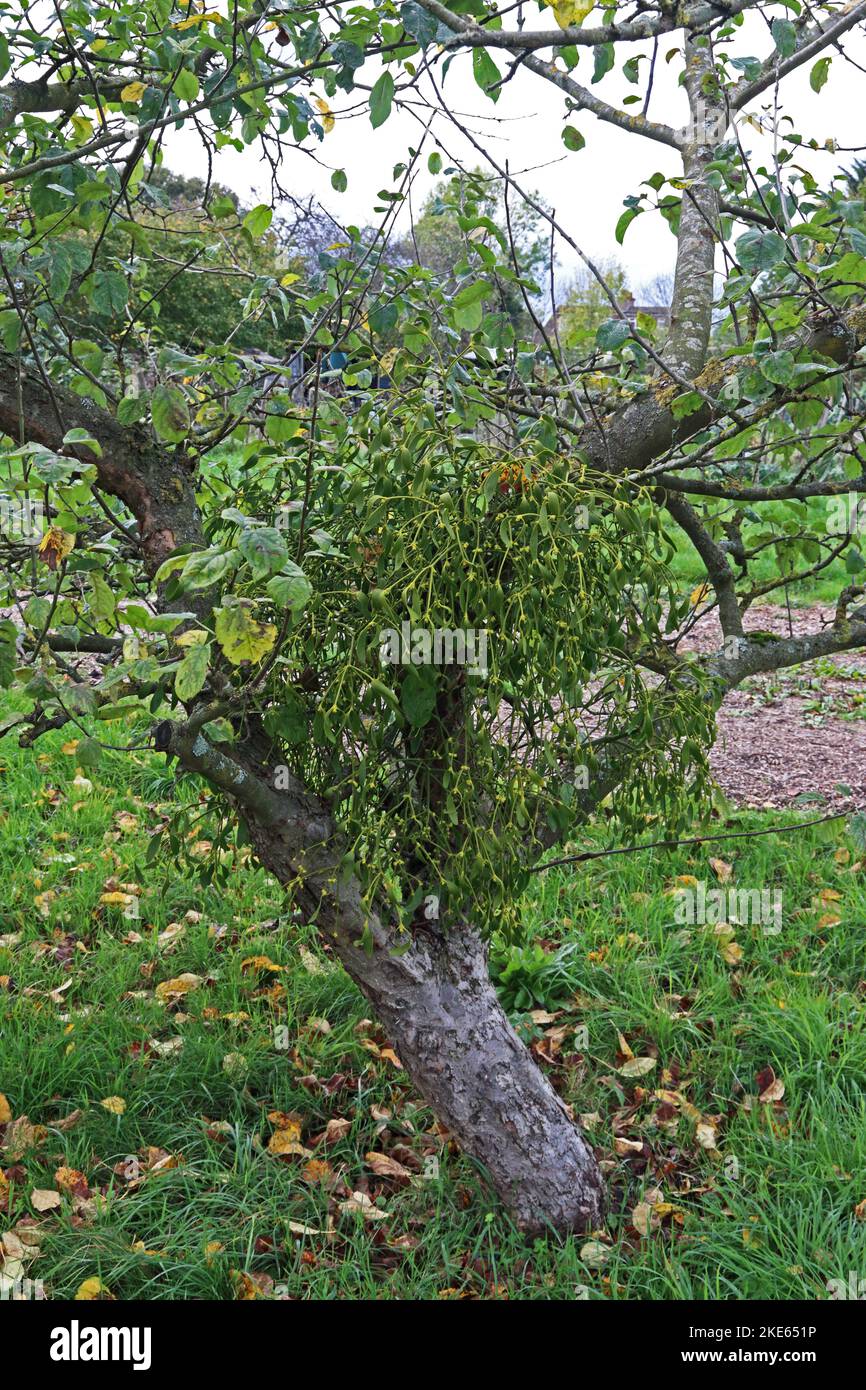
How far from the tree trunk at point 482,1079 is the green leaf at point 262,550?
119cm

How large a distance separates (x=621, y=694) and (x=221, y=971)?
1983 mm

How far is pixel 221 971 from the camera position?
353cm

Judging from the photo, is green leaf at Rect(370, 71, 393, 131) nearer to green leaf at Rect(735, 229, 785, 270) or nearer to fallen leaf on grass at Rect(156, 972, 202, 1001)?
green leaf at Rect(735, 229, 785, 270)

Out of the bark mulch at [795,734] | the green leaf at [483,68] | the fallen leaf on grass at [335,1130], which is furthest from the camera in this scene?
the bark mulch at [795,734]

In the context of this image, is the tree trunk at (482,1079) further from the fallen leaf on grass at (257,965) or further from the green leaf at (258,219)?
the green leaf at (258,219)

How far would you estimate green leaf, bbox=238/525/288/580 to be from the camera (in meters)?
1.43

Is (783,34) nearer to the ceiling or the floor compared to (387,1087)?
nearer to the ceiling

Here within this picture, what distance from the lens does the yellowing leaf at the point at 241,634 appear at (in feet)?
4.85

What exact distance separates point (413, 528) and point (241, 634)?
1.61 feet

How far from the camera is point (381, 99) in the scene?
1.90m

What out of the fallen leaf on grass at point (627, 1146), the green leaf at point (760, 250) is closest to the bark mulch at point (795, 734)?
the fallen leaf on grass at point (627, 1146)

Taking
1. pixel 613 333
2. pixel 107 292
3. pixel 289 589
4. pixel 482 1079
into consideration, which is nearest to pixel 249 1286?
pixel 482 1079

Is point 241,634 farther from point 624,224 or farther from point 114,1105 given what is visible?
point 114,1105
